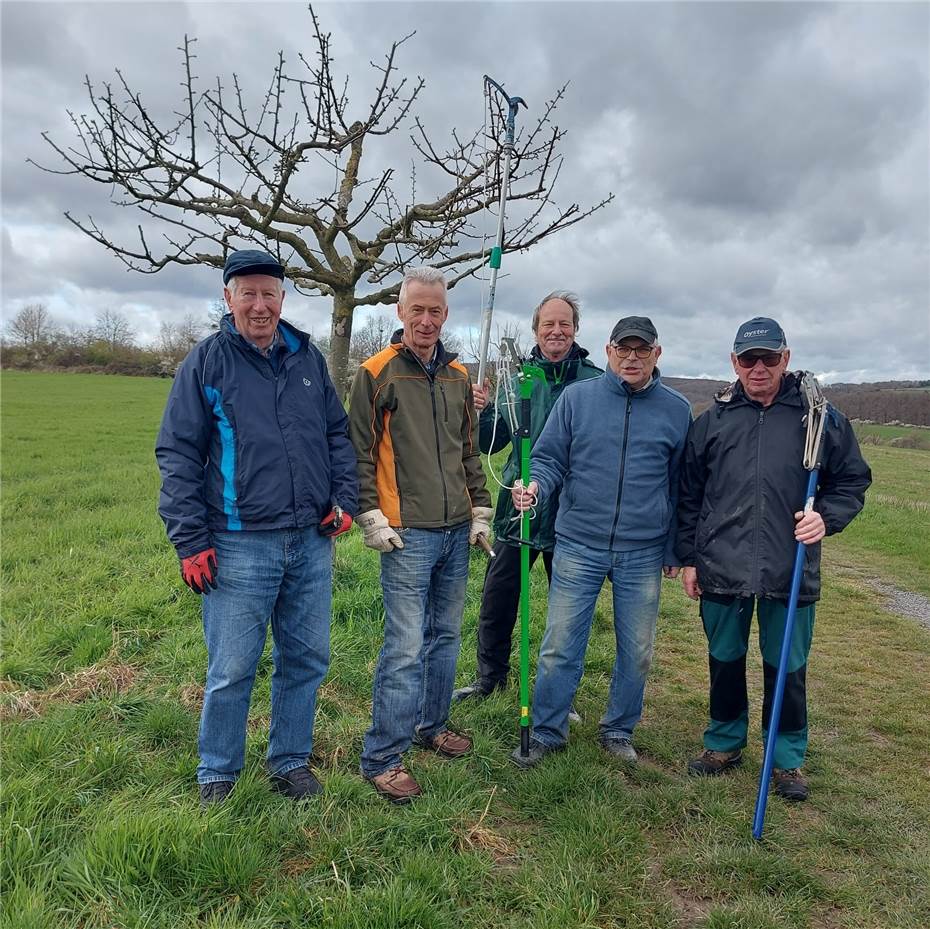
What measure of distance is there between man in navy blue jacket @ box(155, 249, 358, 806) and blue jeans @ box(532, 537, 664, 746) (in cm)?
149

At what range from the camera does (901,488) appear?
21.7m

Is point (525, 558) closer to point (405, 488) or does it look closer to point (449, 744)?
point (405, 488)

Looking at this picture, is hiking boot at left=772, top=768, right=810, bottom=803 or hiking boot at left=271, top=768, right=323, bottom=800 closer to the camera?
hiking boot at left=271, top=768, right=323, bottom=800

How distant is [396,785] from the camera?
3559 mm

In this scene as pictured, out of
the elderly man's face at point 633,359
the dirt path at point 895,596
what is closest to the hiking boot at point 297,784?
the elderly man's face at point 633,359

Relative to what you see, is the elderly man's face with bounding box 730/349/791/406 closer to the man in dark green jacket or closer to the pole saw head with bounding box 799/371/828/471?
the pole saw head with bounding box 799/371/828/471

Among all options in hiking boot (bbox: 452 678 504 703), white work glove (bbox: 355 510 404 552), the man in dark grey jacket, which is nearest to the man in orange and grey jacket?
white work glove (bbox: 355 510 404 552)

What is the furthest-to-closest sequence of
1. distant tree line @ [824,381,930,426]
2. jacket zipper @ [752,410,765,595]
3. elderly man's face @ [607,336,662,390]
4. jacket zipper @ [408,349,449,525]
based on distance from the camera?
distant tree line @ [824,381,930,426] → elderly man's face @ [607,336,662,390] → jacket zipper @ [752,410,765,595] → jacket zipper @ [408,349,449,525]

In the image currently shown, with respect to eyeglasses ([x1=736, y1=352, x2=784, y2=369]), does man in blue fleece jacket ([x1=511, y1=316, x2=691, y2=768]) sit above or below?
below

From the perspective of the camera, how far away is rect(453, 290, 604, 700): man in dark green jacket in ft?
14.6

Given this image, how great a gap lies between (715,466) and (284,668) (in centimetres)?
279

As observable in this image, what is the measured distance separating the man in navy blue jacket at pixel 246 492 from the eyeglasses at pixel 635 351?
1.80m

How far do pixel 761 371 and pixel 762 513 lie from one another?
32.9 inches

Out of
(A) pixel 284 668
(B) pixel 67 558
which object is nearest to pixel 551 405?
(A) pixel 284 668
